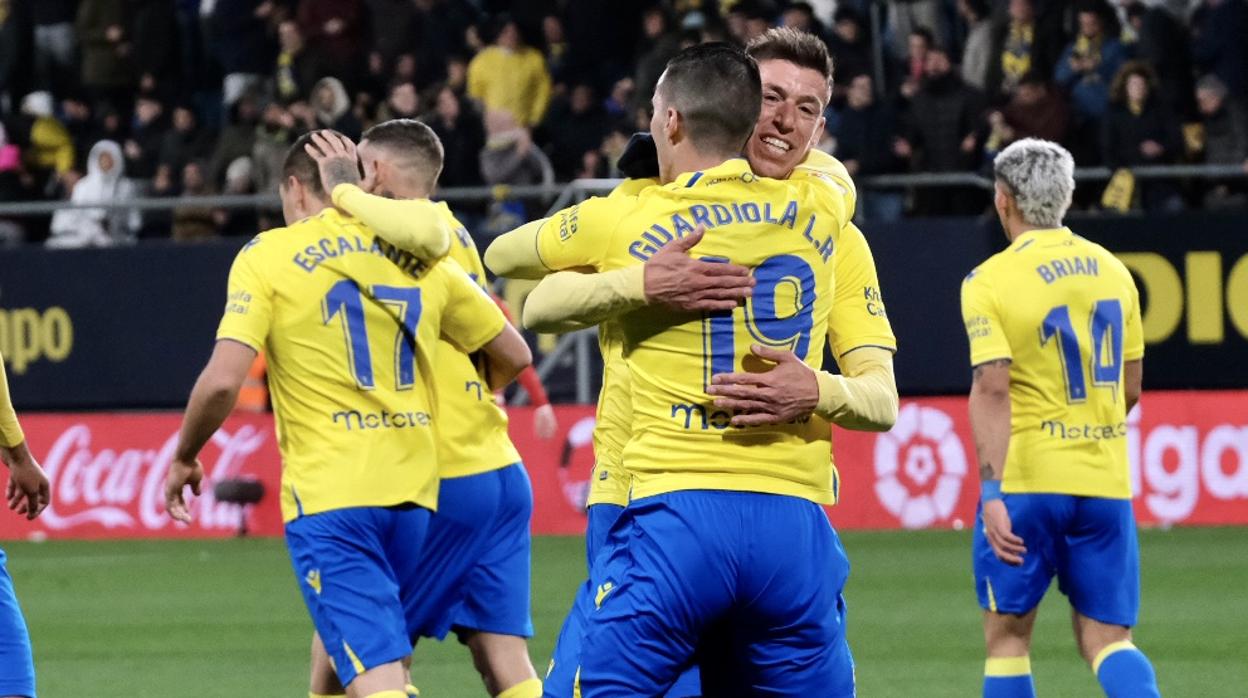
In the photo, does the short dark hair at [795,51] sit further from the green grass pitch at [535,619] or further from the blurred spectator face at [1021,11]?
the blurred spectator face at [1021,11]

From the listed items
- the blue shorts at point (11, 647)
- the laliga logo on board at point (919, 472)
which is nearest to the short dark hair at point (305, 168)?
the blue shorts at point (11, 647)

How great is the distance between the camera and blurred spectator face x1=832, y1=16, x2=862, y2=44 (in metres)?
18.0

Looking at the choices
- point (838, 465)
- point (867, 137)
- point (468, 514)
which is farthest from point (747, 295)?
point (867, 137)

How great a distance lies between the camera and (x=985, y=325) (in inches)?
280

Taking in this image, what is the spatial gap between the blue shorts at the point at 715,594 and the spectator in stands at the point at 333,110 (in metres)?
14.0

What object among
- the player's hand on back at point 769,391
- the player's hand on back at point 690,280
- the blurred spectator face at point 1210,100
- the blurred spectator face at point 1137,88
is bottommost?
the blurred spectator face at point 1210,100

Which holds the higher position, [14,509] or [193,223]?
[14,509]

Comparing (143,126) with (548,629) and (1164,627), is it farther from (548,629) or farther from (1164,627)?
(1164,627)

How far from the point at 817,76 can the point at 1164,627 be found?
264 inches

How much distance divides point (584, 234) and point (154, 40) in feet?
57.3

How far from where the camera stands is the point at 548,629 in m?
11.3

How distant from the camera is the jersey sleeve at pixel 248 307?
20.2 feet

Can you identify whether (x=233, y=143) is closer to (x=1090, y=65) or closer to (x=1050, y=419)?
(x=1090, y=65)

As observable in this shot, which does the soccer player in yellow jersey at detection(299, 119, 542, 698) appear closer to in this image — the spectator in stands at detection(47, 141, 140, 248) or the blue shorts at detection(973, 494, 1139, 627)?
the blue shorts at detection(973, 494, 1139, 627)
